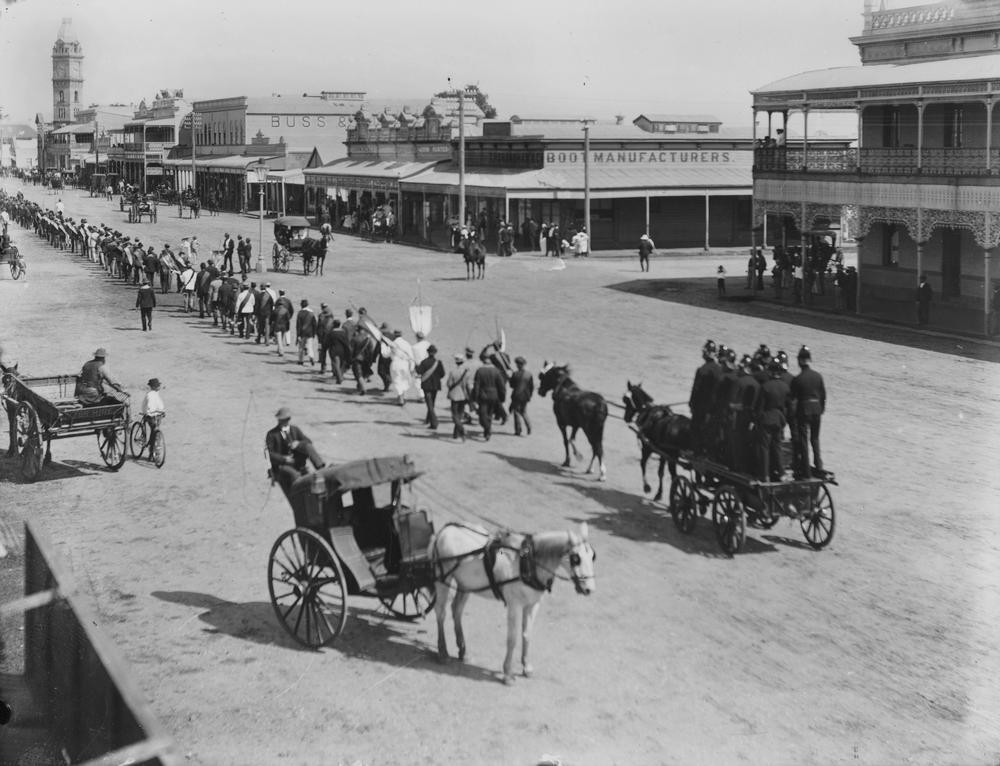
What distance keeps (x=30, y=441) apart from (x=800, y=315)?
70.0 ft

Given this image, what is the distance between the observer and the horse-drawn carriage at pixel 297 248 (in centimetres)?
4003

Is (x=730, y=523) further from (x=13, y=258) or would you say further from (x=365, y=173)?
(x=365, y=173)

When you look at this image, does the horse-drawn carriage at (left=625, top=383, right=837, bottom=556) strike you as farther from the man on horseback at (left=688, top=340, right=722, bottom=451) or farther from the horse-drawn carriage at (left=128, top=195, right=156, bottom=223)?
the horse-drawn carriage at (left=128, top=195, right=156, bottom=223)

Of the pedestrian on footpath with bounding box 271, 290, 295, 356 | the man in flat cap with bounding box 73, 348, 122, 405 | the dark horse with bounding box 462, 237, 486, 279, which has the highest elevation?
the dark horse with bounding box 462, 237, 486, 279

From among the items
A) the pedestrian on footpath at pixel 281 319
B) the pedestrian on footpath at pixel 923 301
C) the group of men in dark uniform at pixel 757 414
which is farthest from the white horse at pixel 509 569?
the pedestrian on footpath at pixel 923 301

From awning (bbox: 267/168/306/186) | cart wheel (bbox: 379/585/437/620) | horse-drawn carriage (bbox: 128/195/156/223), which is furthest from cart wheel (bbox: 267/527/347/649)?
awning (bbox: 267/168/306/186)

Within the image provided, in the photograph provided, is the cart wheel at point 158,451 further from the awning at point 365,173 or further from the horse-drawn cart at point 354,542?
the awning at point 365,173

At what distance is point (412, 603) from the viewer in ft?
37.3

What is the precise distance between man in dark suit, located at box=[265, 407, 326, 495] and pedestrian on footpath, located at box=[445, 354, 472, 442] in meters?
6.32

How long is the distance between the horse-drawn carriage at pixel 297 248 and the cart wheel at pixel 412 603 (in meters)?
29.6

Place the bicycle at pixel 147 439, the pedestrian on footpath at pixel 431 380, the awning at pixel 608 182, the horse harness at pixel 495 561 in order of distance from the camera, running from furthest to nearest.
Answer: the awning at pixel 608 182
the pedestrian on footpath at pixel 431 380
the bicycle at pixel 147 439
the horse harness at pixel 495 561

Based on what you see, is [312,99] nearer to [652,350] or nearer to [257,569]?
[652,350]

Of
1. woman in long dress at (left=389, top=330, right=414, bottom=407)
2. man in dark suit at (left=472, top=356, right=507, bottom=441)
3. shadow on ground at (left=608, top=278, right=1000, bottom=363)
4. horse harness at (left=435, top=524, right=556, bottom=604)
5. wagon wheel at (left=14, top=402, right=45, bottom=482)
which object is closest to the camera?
horse harness at (left=435, top=524, right=556, bottom=604)

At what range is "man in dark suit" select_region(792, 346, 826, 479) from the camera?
43.7 ft
